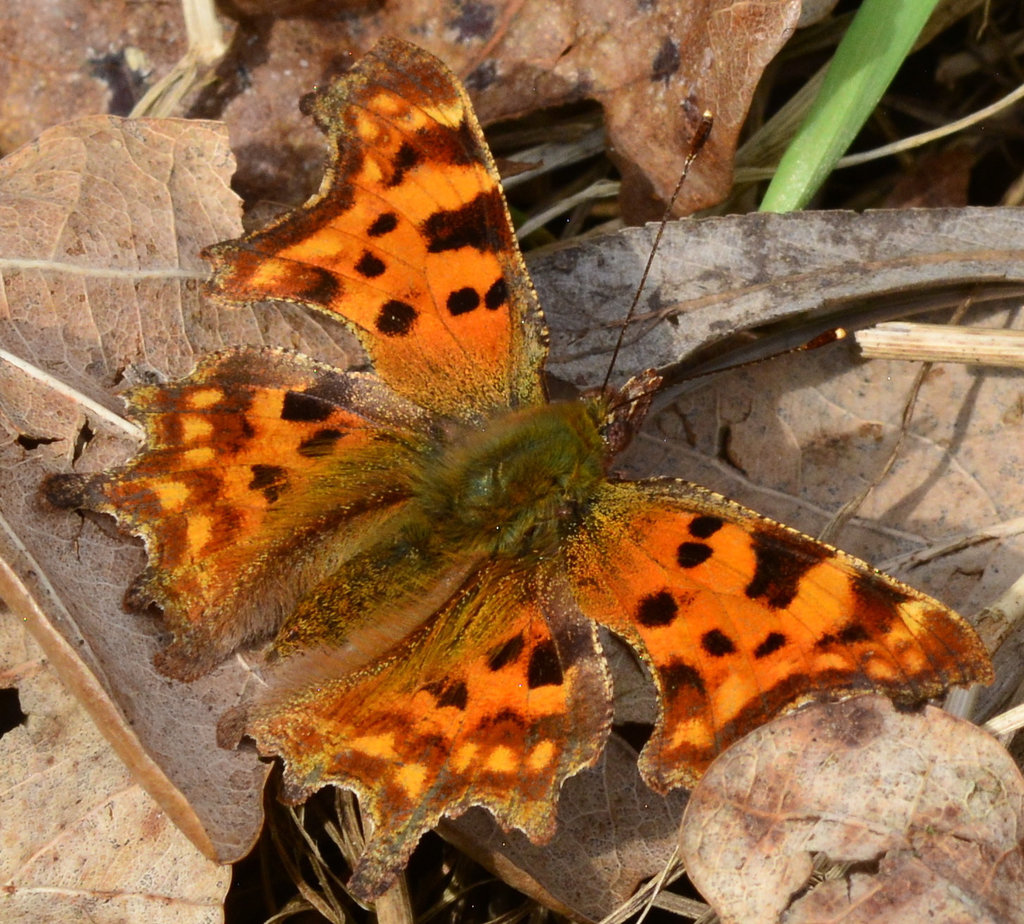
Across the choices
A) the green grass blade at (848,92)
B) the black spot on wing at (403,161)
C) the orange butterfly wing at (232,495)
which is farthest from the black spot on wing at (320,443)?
the green grass blade at (848,92)

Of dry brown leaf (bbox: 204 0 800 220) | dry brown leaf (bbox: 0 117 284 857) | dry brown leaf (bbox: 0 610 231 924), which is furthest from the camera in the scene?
dry brown leaf (bbox: 204 0 800 220)

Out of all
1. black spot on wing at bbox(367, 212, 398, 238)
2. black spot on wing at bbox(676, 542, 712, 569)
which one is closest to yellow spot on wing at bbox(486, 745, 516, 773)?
black spot on wing at bbox(676, 542, 712, 569)

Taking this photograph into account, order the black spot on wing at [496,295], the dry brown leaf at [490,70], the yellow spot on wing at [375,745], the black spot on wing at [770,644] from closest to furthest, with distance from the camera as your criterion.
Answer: the black spot on wing at [770,644]
the yellow spot on wing at [375,745]
the black spot on wing at [496,295]
the dry brown leaf at [490,70]

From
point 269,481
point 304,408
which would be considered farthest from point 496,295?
point 269,481

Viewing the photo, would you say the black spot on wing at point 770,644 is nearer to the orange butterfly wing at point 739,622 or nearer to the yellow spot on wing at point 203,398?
the orange butterfly wing at point 739,622

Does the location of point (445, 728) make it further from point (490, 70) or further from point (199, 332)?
point (490, 70)

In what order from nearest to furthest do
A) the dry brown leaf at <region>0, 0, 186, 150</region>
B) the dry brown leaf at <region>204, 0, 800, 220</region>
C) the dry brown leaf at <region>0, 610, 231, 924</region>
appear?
the dry brown leaf at <region>0, 610, 231, 924</region>
the dry brown leaf at <region>204, 0, 800, 220</region>
the dry brown leaf at <region>0, 0, 186, 150</region>

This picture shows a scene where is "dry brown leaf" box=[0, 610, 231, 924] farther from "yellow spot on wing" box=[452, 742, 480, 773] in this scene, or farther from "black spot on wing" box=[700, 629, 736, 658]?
"black spot on wing" box=[700, 629, 736, 658]
